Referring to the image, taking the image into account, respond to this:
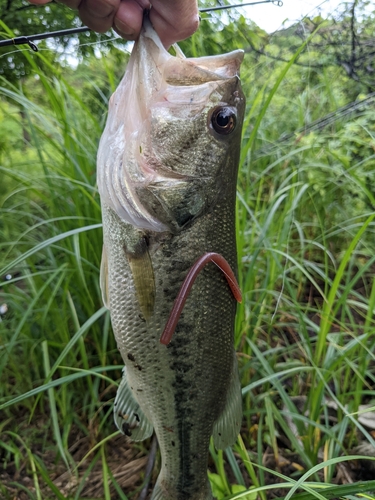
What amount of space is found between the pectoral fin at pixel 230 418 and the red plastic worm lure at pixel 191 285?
0.94 feet

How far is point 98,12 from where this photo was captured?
3.57 ft

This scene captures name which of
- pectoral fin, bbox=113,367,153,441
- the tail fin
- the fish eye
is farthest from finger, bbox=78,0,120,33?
the tail fin

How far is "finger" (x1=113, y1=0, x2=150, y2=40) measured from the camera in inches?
41.3

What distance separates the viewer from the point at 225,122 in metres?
1.06

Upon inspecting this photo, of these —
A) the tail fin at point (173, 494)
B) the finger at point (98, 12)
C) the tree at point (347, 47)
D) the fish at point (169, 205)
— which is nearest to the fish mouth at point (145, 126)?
the fish at point (169, 205)

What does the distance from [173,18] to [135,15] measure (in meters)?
0.11

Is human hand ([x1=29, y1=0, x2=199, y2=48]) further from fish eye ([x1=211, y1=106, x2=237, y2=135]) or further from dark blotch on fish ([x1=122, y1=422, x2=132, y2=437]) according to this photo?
dark blotch on fish ([x1=122, y1=422, x2=132, y2=437])

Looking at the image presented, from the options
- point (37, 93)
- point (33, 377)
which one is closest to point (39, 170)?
point (37, 93)

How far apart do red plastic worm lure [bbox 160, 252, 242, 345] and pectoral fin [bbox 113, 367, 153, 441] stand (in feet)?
1.07

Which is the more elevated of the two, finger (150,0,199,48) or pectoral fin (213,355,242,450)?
finger (150,0,199,48)

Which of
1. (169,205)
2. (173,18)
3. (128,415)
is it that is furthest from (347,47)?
(128,415)

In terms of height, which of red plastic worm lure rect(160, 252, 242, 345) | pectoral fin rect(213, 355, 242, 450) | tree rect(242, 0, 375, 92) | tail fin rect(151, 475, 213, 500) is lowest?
tail fin rect(151, 475, 213, 500)

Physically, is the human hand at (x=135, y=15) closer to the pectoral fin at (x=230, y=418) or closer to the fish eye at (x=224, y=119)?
the fish eye at (x=224, y=119)

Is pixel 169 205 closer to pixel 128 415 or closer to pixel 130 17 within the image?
pixel 130 17
